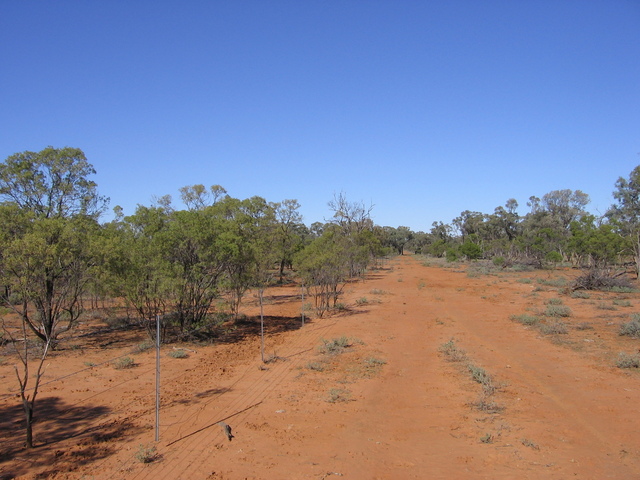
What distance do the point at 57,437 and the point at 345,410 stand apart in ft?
18.6

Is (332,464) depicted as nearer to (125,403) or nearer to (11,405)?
(125,403)

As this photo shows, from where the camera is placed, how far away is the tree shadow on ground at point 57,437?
6613mm

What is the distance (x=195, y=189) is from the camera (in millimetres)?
36344

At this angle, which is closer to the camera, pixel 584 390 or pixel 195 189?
pixel 584 390

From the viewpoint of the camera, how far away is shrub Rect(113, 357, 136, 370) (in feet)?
41.4

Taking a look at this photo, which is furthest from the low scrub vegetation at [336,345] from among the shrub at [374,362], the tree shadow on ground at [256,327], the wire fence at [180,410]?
the tree shadow on ground at [256,327]

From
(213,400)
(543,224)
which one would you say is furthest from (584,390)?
(543,224)

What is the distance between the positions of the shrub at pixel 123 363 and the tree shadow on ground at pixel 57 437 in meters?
2.88

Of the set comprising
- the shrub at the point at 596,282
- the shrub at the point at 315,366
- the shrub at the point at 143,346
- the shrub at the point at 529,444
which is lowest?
the shrub at the point at 529,444

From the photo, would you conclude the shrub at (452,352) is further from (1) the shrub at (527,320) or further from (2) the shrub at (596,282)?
(2) the shrub at (596,282)

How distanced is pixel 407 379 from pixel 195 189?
97.5 feet

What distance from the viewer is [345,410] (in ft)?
29.5

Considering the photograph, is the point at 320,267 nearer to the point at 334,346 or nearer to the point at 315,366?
the point at 334,346

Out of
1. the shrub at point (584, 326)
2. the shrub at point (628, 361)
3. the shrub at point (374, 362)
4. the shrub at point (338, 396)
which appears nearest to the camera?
the shrub at point (338, 396)
